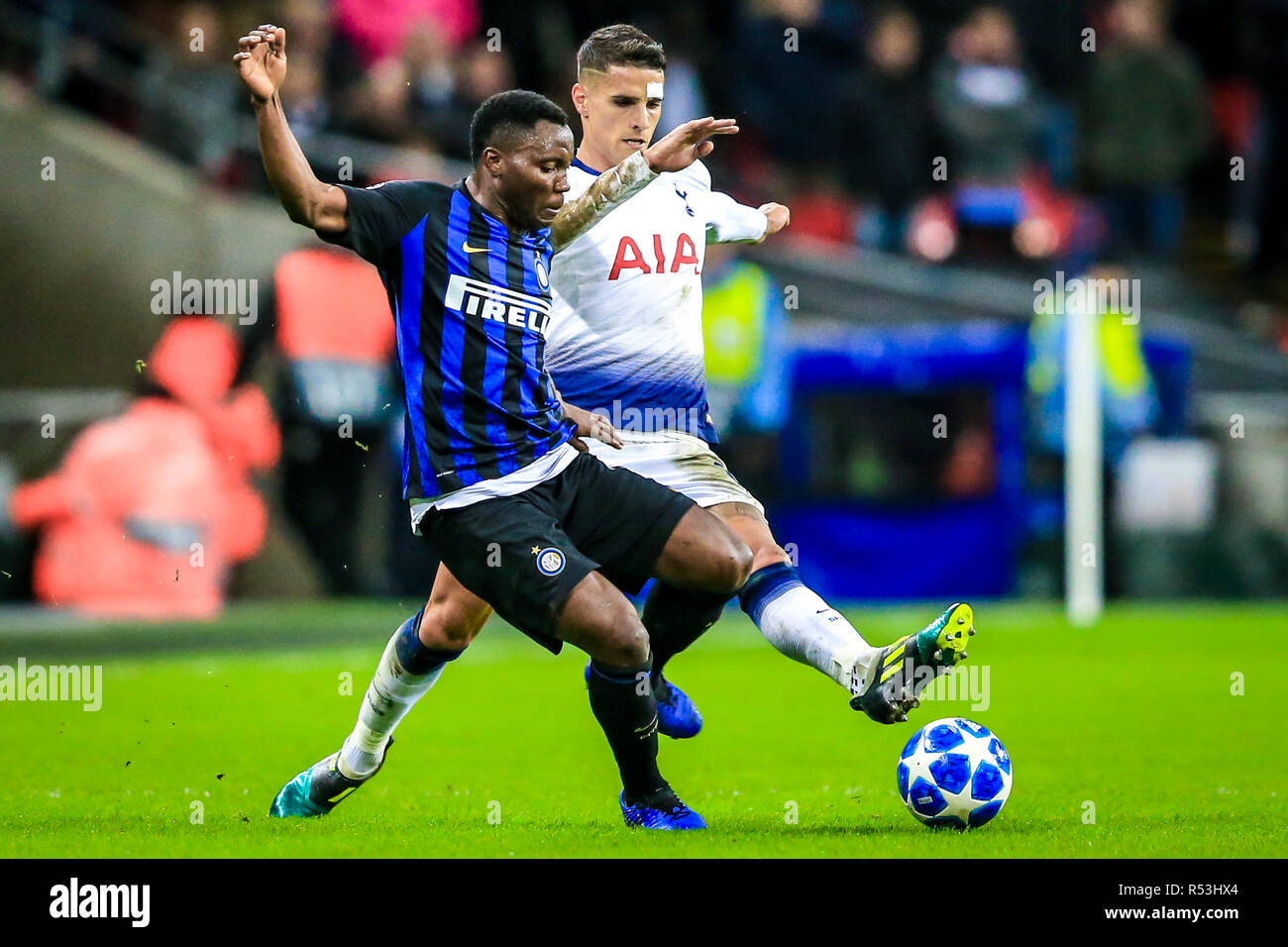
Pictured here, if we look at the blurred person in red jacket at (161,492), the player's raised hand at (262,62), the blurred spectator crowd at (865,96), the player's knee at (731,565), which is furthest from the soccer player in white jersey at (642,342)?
the blurred spectator crowd at (865,96)

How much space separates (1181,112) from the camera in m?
18.2

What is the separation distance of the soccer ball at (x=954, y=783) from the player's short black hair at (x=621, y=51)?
2395 mm

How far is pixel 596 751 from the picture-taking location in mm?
8023

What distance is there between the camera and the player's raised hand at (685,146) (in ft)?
17.5

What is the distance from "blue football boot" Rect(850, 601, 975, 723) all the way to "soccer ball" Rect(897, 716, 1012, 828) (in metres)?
0.24

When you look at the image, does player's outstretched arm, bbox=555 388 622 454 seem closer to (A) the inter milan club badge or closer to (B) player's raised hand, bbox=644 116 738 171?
(A) the inter milan club badge

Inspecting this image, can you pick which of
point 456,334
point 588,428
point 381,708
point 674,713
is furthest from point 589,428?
point 674,713

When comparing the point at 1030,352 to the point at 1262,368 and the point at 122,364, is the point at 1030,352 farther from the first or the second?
the point at 122,364

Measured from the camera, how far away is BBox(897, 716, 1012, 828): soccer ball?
5.60 metres

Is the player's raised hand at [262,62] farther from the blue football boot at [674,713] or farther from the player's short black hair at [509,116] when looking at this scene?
the blue football boot at [674,713]

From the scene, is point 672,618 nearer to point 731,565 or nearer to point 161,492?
point 731,565

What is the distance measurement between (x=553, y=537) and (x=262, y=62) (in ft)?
5.02
